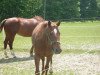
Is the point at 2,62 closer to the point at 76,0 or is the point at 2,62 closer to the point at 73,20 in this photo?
the point at 73,20

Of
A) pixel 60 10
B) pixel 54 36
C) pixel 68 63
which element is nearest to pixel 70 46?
pixel 68 63

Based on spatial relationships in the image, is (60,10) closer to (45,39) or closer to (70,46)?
(70,46)

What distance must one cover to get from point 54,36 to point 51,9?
35.4 meters

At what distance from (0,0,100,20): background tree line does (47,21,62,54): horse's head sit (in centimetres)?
2543

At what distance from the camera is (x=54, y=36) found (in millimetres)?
7539

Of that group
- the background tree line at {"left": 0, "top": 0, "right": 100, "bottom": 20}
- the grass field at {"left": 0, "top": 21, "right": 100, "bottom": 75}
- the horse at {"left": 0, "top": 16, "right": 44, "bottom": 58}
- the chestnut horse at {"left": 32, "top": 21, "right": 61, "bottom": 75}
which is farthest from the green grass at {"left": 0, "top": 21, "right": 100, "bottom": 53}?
the chestnut horse at {"left": 32, "top": 21, "right": 61, "bottom": 75}

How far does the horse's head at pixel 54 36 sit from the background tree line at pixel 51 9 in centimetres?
2543

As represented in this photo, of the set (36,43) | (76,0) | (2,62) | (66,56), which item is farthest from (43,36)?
(76,0)

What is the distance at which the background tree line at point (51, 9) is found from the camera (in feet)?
112

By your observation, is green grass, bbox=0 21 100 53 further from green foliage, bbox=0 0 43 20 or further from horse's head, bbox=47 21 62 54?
horse's head, bbox=47 21 62 54

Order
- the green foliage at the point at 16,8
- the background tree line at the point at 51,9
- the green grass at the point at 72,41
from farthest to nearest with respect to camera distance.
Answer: the background tree line at the point at 51,9, the green foliage at the point at 16,8, the green grass at the point at 72,41

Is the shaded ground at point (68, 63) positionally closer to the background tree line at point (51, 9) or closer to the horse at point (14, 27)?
the horse at point (14, 27)

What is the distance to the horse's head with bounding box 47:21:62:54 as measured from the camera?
289 inches

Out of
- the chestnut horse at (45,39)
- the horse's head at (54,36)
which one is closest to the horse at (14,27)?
the chestnut horse at (45,39)
